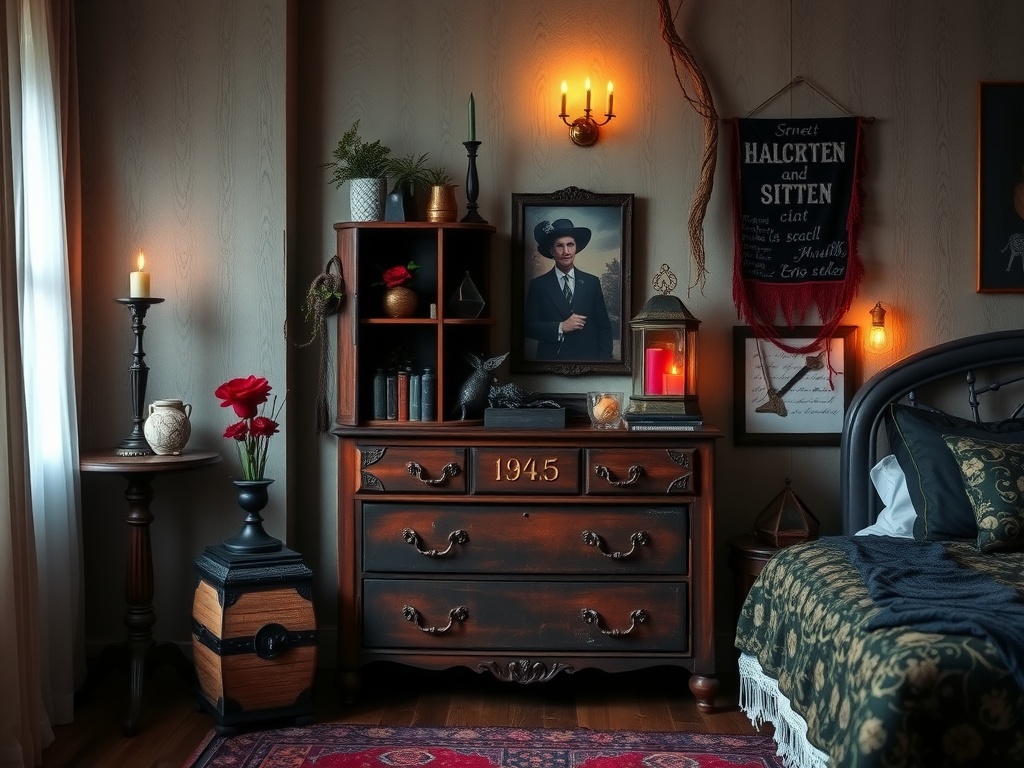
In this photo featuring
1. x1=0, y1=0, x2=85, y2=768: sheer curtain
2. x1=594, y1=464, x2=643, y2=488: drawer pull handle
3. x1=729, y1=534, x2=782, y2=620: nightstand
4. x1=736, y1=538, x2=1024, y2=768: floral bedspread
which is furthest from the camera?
x1=729, y1=534, x2=782, y2=620: nightstand

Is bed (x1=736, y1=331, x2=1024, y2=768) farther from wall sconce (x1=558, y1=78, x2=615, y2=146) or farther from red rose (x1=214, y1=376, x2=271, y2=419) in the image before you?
red rose (x1=214, y1=376, x2=271, y2=419)

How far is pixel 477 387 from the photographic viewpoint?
370cm

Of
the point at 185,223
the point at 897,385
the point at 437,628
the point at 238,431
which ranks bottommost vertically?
the point at 437,628

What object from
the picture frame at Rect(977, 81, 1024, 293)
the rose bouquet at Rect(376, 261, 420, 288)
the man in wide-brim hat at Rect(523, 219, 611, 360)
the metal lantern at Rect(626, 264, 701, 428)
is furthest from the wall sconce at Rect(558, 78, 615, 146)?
the picture frame at Rect(977, 81, 1024, 293)

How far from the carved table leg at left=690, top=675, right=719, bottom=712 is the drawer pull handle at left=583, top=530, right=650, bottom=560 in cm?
47

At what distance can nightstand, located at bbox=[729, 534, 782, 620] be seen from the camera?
A: 11.8 ft

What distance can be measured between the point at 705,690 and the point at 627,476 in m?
0.73

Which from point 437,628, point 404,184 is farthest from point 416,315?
point 437,628

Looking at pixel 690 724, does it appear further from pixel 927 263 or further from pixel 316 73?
pixel 316 73

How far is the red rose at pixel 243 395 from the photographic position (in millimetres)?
3348

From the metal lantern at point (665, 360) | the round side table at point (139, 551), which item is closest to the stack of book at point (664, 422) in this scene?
the metal lantern at point (665, 360)

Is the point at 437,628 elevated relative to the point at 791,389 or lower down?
lower down

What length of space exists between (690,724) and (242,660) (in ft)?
4.57

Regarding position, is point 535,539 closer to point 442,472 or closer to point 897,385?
point 442,472
